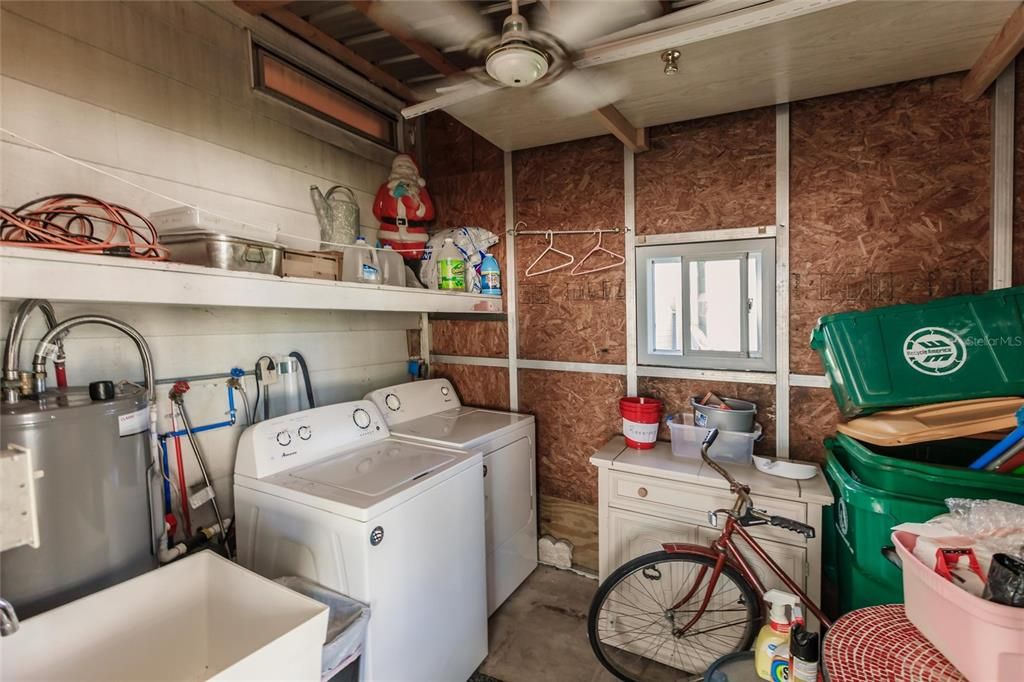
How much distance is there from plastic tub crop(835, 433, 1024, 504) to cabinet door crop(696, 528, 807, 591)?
1.24 feet

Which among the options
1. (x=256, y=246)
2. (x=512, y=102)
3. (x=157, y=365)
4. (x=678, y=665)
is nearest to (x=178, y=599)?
(x=157, y=365)

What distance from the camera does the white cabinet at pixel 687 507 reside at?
1.72m

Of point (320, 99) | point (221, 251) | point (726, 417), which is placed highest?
point (320, 99)

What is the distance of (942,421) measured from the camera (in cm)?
142

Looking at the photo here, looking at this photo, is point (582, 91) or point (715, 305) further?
point (715, 305)

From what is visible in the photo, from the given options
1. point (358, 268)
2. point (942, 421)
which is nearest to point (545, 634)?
point (942, 421)

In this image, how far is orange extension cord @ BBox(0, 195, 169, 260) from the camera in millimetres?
1060

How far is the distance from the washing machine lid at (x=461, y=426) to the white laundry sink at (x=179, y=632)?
3.10 feet

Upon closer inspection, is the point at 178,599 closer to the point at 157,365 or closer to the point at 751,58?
the point at 157,365

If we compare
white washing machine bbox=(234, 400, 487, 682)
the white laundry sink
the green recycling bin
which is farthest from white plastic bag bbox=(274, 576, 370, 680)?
the green recycling bin

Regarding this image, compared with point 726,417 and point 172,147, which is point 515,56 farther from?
point 726,417

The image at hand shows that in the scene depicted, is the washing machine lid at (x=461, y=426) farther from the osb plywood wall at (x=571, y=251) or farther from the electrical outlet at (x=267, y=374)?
the electrical outlet at (x=267, y=374)

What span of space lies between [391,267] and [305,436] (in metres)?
0.92

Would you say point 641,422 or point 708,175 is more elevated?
point 708,175
